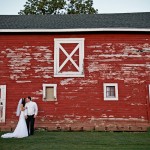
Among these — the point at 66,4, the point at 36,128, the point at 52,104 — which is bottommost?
the point at 36,128

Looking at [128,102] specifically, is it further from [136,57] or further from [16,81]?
[16,81]

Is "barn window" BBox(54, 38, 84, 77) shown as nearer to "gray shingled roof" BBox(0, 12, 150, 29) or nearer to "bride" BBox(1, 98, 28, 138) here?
"gray shingled roof" BBox(0, 12, 150, 29)

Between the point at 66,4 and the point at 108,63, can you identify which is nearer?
the point at 108,63

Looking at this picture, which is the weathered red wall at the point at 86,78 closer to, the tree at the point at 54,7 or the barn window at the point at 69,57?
the barn window at the point at 69,57

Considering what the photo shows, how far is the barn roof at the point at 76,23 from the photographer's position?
14836mm

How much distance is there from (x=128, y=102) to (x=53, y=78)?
397cm

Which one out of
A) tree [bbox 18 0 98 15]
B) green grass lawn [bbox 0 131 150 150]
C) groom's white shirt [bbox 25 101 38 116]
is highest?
tree [bbox 18 0 98 15]

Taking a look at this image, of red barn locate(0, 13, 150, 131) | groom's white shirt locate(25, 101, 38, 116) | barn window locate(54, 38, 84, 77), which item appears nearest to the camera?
groom's white shirt locate(25, 101, 38, 116)

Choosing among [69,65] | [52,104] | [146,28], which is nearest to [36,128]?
[52,104]

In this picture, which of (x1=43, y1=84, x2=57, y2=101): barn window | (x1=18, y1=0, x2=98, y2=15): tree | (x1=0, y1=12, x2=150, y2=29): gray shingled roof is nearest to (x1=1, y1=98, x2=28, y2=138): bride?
(x1=43, y1=84, x2=57, y2=101): barn window

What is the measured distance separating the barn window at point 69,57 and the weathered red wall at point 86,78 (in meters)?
0.24

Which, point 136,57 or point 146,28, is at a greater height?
point 146,28

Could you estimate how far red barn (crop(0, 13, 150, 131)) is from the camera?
14492 millimetres

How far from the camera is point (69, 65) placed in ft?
48.7
